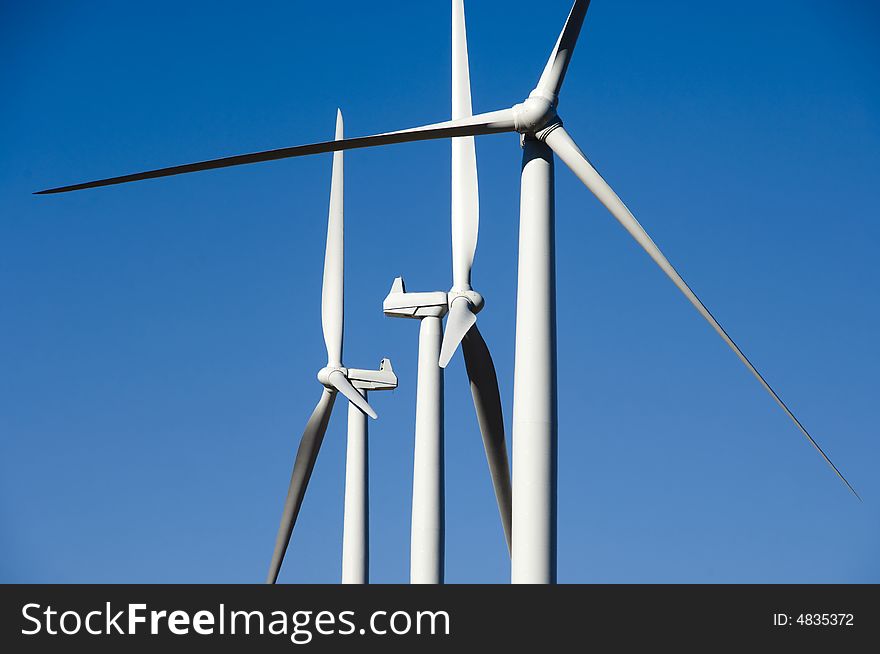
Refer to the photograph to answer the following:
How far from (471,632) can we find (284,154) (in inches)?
367

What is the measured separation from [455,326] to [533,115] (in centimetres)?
732

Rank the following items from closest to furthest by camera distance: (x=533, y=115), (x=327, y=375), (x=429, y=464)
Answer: (x=533, y=115) → (x=429, y=464) → (x=327, y=375)

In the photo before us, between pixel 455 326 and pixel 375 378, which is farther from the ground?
pixel 375 378

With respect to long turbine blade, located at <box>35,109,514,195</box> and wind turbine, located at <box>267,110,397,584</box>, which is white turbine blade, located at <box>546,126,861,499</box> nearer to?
long turbine blade, located at <box>35,109,514,195</box>

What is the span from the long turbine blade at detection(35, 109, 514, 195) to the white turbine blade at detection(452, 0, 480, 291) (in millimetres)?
8254

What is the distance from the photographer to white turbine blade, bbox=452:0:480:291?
32.7 metres

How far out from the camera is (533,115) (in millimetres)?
22562

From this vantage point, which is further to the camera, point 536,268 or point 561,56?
point 561,56

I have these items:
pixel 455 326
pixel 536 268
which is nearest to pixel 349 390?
pixel 455 326

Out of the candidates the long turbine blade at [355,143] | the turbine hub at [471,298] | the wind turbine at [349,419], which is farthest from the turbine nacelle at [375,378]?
the long turbine blade at [355,143]

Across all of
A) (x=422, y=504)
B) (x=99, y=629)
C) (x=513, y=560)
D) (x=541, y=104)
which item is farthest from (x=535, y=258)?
(x=422, y=504)

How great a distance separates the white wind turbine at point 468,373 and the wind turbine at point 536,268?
26.6ft

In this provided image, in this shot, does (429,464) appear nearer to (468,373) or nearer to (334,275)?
(468,373)

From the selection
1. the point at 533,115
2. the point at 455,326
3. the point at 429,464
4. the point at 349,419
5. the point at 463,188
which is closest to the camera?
the point at 533,115
